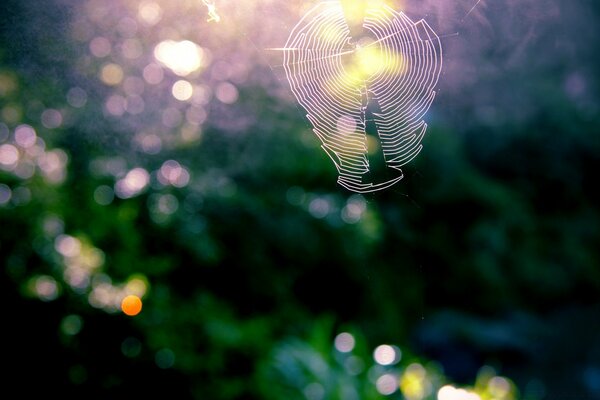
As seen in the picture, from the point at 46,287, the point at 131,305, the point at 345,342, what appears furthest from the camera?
the point at 345,342

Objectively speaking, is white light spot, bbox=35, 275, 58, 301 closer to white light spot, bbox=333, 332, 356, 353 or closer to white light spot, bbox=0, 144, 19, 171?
white light spot, bbox=0, 144, 19, 171

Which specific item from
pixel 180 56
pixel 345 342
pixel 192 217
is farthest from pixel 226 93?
pixel 345 342

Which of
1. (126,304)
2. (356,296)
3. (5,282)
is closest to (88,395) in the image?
(126,304)

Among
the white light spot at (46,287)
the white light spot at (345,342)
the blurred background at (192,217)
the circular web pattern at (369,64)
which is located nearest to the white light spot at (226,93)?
the blurred background at (192,217)

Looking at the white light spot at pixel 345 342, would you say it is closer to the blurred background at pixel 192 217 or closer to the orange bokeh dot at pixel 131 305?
the blurred background at pixel 192 217

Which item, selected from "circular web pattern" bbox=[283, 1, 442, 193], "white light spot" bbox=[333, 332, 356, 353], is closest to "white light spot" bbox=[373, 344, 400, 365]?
"white light spot" bbox=[333, 332, 356, 353]

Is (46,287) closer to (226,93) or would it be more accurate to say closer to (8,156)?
(8,156)
